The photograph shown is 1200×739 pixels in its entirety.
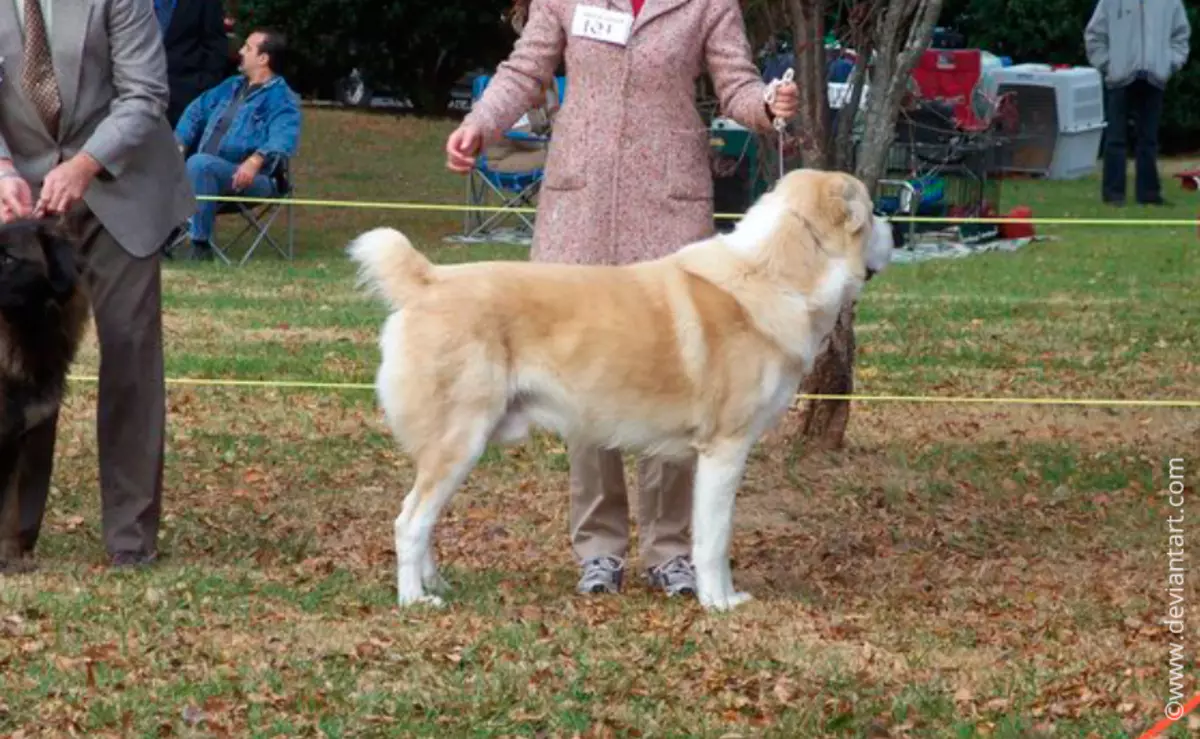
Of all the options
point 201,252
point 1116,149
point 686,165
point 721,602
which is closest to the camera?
point 721,602

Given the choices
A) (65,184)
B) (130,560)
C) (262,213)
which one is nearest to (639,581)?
(130,560)

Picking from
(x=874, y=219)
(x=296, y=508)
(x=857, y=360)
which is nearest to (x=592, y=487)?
(x=874, y=219)

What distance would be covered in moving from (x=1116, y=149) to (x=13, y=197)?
1559cm

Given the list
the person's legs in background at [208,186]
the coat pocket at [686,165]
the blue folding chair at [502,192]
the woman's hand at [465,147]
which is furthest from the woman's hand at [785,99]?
the blue folding chair at [502,192]

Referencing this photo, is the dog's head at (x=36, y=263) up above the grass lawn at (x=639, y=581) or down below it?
above

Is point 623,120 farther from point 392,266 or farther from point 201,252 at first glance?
point 201,252

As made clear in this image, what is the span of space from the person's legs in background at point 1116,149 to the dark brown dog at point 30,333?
49.9 ft

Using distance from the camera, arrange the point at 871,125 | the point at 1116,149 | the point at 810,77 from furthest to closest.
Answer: the point at 1116,149, the point at 871,125, the point at 810,77

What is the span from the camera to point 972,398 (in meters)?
10.4

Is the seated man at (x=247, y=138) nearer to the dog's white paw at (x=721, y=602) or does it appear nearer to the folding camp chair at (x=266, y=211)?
the folding camp chair at (x=266, y=211)

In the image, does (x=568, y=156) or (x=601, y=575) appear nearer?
(x=568, y=156)

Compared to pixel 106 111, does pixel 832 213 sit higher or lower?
lower

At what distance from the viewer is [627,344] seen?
6.20m

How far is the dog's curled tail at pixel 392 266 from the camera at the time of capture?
6.08 m
